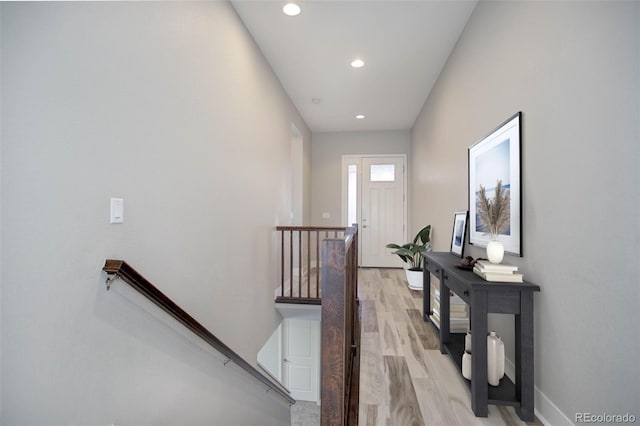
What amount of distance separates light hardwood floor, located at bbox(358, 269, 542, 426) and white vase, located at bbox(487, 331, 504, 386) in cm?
15

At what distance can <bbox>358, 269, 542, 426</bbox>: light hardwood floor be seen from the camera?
1.72 metres

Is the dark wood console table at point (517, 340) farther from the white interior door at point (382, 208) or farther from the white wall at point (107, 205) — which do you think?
the white interior door at point (382, 208)

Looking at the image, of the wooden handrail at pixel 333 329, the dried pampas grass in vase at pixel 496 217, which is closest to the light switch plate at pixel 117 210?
the wooden handrail at pixel 333 329

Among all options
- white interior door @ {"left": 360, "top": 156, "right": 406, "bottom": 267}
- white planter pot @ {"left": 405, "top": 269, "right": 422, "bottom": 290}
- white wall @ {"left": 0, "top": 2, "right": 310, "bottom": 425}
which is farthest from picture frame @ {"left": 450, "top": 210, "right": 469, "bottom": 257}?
white interior door @ {"left": 360, "top": 156, "right": 406, "bottom": 267}

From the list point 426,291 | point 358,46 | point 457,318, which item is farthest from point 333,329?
point 358,46

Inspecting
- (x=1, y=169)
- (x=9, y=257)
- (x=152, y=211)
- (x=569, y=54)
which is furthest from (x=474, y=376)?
(x=1, y=169)

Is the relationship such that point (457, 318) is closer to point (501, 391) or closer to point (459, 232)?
point (459, 232)

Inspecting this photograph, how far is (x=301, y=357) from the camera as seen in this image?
5121mm

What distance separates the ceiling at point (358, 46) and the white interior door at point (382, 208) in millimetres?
1589

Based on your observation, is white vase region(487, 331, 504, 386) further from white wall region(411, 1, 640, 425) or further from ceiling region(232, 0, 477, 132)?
ceiling region(232, 0, 477, 132)

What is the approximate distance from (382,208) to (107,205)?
537cm

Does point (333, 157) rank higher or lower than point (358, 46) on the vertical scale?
lower

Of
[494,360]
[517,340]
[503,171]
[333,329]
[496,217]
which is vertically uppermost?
[503,171]

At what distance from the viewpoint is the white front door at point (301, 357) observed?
16.7 feet
